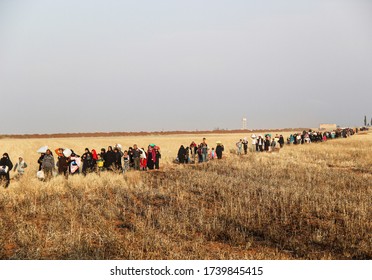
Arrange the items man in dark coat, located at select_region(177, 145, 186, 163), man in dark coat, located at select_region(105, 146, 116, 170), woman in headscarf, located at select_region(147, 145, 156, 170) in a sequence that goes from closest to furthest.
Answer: man in dark coat, located at select_region(105, 146, 116, 170), woman in headscarf, located at select_region(147, 145, 156, 170), man in dark coat, located at select_region(177, 145, 186, 163)

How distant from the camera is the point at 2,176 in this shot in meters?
14.3

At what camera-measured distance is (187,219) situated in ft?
30.6

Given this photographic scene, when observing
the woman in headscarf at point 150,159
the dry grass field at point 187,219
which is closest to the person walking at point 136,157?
the woman in headscarf at point 150,159

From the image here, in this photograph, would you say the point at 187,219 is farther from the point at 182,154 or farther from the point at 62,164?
the point at 182,154

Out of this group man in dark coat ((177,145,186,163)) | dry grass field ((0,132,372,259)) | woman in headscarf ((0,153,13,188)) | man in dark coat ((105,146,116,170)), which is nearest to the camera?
dry grass field ((0,132,372,259))

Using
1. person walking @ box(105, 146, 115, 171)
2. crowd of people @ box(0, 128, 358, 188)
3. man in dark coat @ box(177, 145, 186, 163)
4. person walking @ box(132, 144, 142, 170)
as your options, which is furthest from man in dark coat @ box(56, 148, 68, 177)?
man in dark coat @ box(177, 145, 186, 163)

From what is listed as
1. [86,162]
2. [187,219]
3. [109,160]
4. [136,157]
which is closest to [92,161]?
[86,162]

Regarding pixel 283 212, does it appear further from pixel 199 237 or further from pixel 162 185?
pixel 162 185

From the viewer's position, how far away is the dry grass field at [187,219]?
714cm

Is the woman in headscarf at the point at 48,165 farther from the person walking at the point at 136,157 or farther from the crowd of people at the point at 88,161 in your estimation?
the person walking at the point at 136,157

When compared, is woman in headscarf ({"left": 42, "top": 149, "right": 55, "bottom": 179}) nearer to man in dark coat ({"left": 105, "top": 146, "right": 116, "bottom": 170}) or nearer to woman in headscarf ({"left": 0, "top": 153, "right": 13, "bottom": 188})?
woman in headscarf ({"left": 0, "top": 153, "right": 13, "bottom": 188})

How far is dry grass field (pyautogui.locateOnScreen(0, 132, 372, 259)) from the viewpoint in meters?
7.14

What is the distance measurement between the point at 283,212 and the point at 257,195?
93.6 inches
